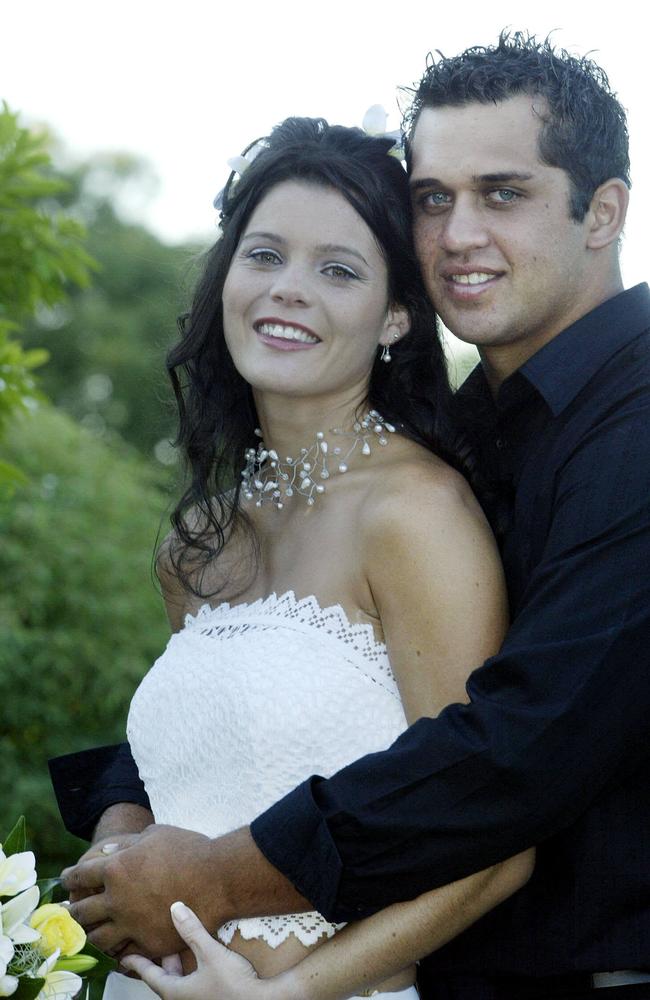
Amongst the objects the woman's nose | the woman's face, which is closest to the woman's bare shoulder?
the woman's face

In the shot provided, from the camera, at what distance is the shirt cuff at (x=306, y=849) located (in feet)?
7.66

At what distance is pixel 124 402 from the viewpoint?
57.1 feet

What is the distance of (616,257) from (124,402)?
48.5 ft

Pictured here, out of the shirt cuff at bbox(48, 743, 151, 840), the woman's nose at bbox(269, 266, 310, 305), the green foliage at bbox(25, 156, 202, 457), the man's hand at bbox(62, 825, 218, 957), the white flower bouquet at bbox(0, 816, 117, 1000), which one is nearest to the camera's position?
the white flower bouquet at bbox(0, 816, 117, 1000)

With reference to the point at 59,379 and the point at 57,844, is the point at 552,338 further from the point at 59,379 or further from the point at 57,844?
the point at 59,379

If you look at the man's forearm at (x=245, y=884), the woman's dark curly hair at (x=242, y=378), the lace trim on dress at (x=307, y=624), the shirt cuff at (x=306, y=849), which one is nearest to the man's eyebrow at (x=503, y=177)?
the woman's dark curly hair at (x=242, y=378)

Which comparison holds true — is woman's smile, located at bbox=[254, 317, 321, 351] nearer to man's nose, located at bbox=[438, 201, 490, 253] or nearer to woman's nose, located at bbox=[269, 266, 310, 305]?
woman's nose, located at bbox=[269, 266, 310, 305]

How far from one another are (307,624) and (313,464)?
50cm

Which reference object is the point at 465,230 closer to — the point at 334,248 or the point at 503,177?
the point at 503,177

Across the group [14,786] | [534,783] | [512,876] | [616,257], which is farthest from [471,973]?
[14,786]

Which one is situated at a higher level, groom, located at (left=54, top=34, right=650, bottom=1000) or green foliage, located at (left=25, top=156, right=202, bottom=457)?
green foliage, located at (left=25, top=156, right=202, bottom=457)

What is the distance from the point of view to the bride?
8.51 feet

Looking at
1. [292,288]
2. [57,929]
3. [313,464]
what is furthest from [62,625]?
[57,929]

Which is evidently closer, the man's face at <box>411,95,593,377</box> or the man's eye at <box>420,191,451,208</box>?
the man's face at <box>411,95,593,377</box>
